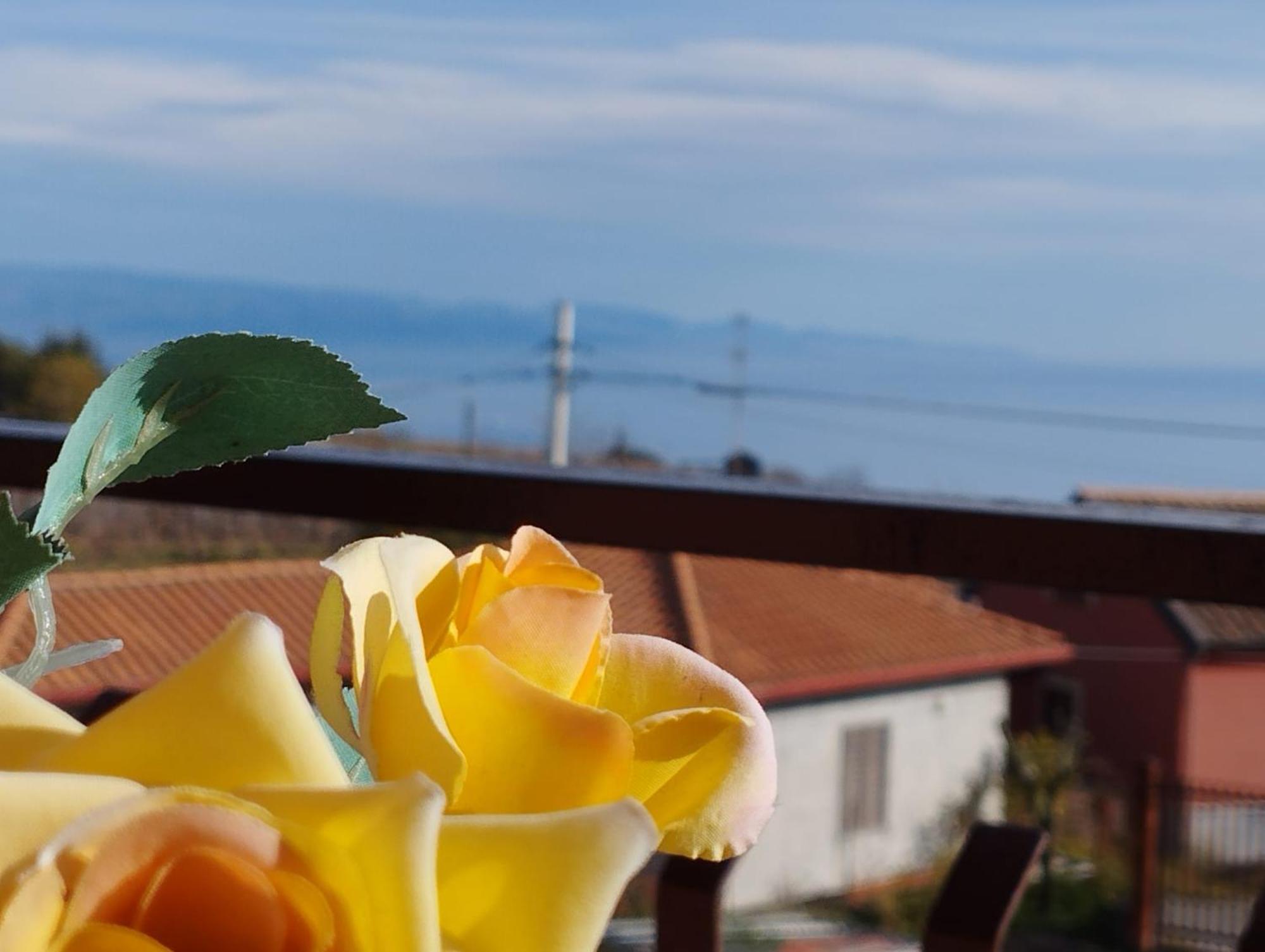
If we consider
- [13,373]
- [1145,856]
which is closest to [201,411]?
[1145,856]

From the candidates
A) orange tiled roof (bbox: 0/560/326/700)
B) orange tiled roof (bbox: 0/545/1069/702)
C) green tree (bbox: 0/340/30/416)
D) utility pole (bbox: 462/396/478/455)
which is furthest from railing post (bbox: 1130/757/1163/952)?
green tree (bbox: 0/340/30/416)

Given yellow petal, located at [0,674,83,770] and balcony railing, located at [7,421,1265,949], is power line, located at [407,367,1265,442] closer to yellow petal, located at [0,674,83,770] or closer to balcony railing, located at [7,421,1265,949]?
balcony railing, located at [7,421,1265,949]

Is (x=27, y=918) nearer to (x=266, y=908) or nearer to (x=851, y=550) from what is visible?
(x=266, y=908)

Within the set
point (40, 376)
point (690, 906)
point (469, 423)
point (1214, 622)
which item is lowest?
point (1214, 622)

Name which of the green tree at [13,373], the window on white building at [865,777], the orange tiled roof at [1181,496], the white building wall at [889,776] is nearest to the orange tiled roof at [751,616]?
the white building wall at [889,776]

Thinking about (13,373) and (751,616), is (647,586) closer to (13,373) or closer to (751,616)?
(751,616)
